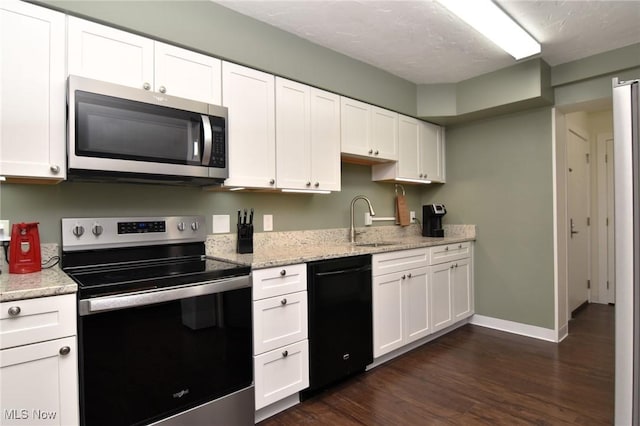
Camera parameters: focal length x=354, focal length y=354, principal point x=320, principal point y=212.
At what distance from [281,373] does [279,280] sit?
537 millimetres

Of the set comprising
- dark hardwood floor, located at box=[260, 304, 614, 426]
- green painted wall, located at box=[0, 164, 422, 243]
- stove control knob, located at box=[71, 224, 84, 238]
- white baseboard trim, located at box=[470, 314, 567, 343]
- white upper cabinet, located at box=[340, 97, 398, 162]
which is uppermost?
white upper cabinet, located at box=[340, 97, 398, 162]

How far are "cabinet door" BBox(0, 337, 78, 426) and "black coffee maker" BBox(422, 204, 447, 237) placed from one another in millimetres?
3261

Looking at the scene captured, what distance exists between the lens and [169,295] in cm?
159

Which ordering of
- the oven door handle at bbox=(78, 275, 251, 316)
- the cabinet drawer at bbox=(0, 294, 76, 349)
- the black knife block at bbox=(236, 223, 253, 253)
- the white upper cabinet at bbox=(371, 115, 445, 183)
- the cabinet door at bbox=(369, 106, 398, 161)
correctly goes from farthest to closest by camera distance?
the white upper cabinet at bbox=(371, 115, 445, 183) < the cabinet door at bbox=(369, 106, 398, 161) < the black knife block at bbox=(236, 223, 253, 253) < the oven door handle at bbox=(78, 275, 251, 316) < the cabinet drawer at bbox=(0, 294, 76, 349)

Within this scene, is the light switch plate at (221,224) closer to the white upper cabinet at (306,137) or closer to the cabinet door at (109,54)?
the white upper cabinet at (306,137)

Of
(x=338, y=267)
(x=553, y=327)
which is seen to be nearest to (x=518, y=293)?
(x=553, y=327)

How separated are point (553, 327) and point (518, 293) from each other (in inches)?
15.6

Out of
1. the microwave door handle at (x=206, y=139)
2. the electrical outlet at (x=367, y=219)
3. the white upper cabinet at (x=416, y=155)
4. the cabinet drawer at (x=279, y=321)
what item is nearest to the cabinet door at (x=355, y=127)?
the white upper cabinet at (x=416, y=155)

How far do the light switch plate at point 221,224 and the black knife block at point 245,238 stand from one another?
0.36ft

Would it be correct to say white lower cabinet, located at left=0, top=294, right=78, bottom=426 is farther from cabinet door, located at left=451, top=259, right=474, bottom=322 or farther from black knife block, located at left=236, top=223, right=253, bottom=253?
cabinet door, located at left=451, top=259, right=474, bottom=322

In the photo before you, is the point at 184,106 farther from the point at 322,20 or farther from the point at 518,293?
the point at 518,293

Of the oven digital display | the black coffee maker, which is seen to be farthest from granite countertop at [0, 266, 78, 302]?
the black coffee maker

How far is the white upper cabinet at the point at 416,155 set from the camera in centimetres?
341

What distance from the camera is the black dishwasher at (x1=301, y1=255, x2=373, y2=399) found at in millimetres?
2195
